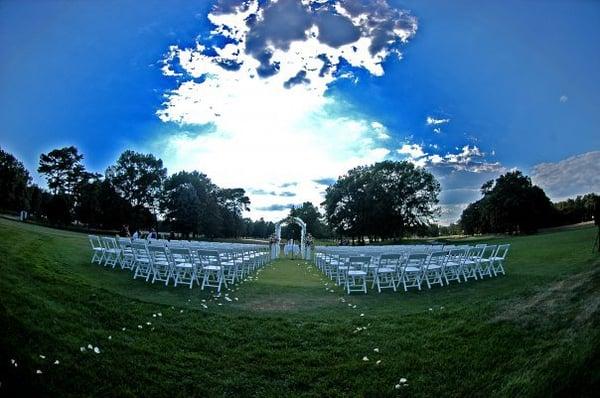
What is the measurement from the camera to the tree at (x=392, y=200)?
47.6 m

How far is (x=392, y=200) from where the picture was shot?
4731cm

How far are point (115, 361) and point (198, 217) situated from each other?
145 feet

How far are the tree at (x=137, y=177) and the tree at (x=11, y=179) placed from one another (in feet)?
85.0

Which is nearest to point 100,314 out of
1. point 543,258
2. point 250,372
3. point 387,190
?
point 250,372

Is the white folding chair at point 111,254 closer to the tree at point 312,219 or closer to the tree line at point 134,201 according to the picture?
the tree line at point 134,201

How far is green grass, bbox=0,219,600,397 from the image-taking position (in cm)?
387

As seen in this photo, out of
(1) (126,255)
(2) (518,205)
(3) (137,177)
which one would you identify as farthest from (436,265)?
(3) (137,177)

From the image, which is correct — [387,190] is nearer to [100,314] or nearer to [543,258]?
[543,258]

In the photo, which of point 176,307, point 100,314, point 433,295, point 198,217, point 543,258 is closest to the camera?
point 100,314

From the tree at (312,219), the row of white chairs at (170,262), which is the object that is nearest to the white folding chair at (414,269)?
the row of white chairs at (170,262)

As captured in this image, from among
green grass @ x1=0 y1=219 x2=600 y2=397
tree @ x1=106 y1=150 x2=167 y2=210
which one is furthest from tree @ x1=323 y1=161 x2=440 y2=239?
green grass @ x1=0 y1=219 x2=600 y2=397

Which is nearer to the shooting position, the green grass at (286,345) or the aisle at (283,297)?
the green grass at (286,345)

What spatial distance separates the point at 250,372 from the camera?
177 inches

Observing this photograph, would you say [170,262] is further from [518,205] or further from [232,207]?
[232,207]
